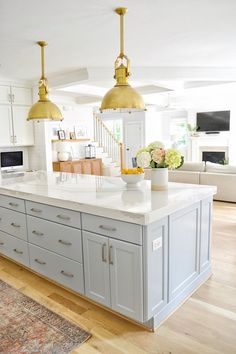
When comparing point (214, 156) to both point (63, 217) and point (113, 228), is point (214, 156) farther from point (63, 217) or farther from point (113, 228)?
point (113, 228)

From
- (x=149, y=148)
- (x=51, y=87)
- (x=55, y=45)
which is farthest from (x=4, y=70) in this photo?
(x=149, y=148)

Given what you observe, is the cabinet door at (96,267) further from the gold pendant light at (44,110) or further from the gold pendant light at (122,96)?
the gold pendant light at (44,110)

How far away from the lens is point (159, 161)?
2.51 metres

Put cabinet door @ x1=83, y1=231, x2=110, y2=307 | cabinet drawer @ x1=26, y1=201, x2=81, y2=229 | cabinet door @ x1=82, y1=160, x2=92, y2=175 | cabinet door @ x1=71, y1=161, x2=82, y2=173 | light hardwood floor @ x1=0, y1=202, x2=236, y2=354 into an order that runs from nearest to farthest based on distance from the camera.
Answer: light hardwood floor @ x1=0, y1=202, x2=236, y2=354, cabinet door @ x1=83, y1=231, x2=110, y2=307, cabinet drawer @ x1=26, y1=201, x2=81, y2=229, cabinet door @ x1=71, y1=161, x2=82, y2=173, cabinet door @ x1=82, y1=160, x2=92, y2=175

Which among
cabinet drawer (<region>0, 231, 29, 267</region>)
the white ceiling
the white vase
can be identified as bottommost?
cabinet drawer (<region>0, 231, 29, 267</region>)

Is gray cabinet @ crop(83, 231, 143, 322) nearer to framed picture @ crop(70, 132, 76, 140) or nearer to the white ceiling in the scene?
the white ceiling

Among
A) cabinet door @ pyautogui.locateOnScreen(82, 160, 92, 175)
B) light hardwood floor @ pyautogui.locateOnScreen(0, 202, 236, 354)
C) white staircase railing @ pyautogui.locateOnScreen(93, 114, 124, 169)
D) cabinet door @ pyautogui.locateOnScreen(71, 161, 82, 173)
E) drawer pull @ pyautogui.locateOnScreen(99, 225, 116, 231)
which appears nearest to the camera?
light hardwood floor @ pyautogui.locateOnScreen(0, 202, 236, 354)

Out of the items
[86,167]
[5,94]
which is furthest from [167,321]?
[86,167]

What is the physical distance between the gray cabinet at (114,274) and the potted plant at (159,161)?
0.78 meters

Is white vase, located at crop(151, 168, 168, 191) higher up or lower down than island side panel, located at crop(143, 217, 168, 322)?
higher up

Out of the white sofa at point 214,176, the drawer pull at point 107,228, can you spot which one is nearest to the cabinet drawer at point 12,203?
the drawer pull at point 107,228

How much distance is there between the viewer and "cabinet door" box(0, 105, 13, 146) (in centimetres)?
537

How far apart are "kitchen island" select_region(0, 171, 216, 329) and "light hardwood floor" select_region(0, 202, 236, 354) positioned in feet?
0.33

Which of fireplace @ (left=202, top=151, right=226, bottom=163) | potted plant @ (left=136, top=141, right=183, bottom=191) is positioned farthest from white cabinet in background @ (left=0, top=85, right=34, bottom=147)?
fireplace @ (left=202, top=151, right=226, bottom=163)
